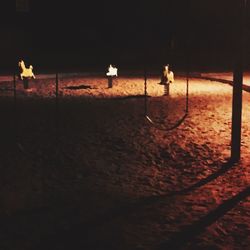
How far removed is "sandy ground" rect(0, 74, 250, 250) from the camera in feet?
14.5

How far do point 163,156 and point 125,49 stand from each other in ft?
74.4

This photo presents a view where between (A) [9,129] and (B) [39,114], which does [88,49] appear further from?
(A) [9,129]

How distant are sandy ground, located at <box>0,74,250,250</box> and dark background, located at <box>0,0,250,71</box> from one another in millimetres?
16096

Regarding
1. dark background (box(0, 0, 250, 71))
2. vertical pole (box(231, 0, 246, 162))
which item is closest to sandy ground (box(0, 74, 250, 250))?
vertical pole (box(231, 0, 246, 162))

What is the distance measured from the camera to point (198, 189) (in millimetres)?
5770

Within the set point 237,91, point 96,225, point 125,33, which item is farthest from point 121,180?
point 125,33

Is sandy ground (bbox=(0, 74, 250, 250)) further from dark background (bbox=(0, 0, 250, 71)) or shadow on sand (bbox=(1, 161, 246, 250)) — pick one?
dark background (bbox=(0, 0, 250, 71))

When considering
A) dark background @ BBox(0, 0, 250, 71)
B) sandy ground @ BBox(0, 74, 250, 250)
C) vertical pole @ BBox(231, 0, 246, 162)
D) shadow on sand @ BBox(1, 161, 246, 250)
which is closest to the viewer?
shadow on sand @ BBox(1, 161, 246, 250)

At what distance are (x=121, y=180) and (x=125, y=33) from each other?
82.1 ft

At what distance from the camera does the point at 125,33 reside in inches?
1188

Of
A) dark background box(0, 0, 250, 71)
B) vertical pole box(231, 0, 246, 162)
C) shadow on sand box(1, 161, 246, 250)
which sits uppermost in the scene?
dark background box(0, 0, 250, 71)

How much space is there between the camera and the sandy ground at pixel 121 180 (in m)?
4.41

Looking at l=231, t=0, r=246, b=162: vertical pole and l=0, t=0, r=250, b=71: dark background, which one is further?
l=0, t=0, r=250, b=71: dark background

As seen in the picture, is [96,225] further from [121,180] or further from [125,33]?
[125,33]
